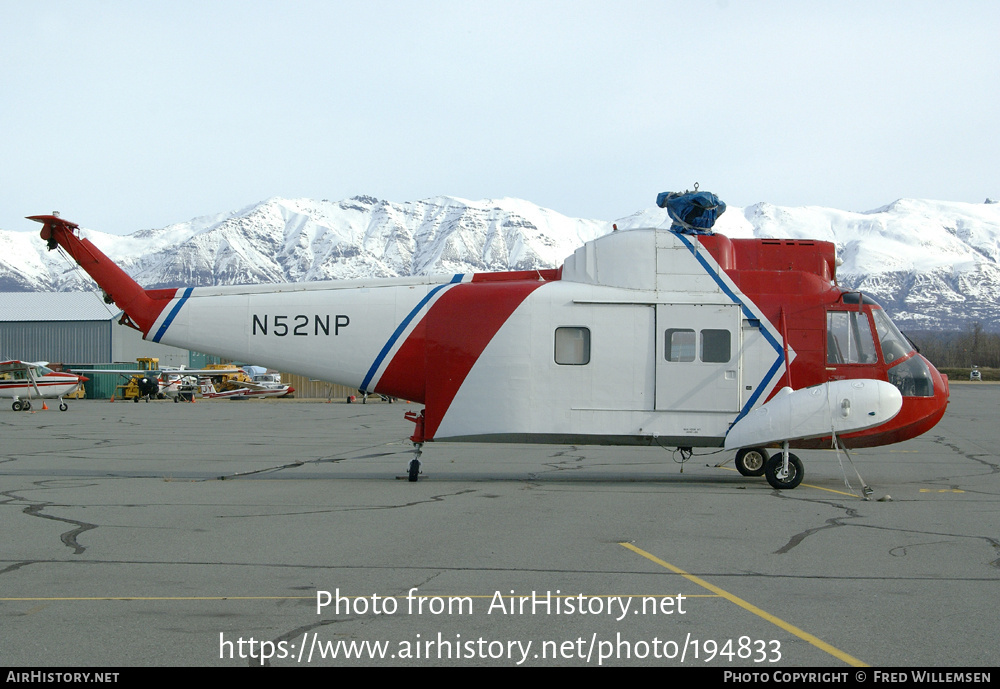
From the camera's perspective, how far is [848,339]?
41.4 ft

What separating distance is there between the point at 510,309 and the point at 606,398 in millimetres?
1894

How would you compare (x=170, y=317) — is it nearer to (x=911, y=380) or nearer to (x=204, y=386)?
(x=911, y=380)

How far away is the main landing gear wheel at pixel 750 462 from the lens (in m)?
13.1

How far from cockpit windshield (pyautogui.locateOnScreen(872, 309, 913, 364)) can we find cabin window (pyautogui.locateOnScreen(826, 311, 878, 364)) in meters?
0.15

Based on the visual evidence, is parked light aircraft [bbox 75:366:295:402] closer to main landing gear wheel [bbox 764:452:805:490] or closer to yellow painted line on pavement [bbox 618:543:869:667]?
main landing gear wheel [bbox 764:452:805:490]

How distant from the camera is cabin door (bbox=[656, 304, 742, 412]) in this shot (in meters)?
12.4

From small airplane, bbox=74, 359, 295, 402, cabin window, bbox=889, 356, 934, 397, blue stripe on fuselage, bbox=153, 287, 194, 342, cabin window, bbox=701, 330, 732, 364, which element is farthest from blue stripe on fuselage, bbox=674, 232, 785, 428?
small airplane, bbox=74, 359, 295, 402

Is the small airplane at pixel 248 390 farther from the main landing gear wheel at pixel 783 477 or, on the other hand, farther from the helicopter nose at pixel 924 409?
the helicopter nose at pixel 924 409

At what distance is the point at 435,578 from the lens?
6.47m

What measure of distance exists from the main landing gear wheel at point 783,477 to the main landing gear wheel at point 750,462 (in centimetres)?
103

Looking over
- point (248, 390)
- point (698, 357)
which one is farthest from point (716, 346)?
point (248, 390)

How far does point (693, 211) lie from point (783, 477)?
416 centimetres

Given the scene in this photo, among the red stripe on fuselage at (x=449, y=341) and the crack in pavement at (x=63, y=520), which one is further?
the red stripe on fuselage at (x=449, y=341)

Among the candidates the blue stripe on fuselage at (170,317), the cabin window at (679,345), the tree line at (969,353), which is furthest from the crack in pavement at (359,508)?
the tree line at (969,353)
